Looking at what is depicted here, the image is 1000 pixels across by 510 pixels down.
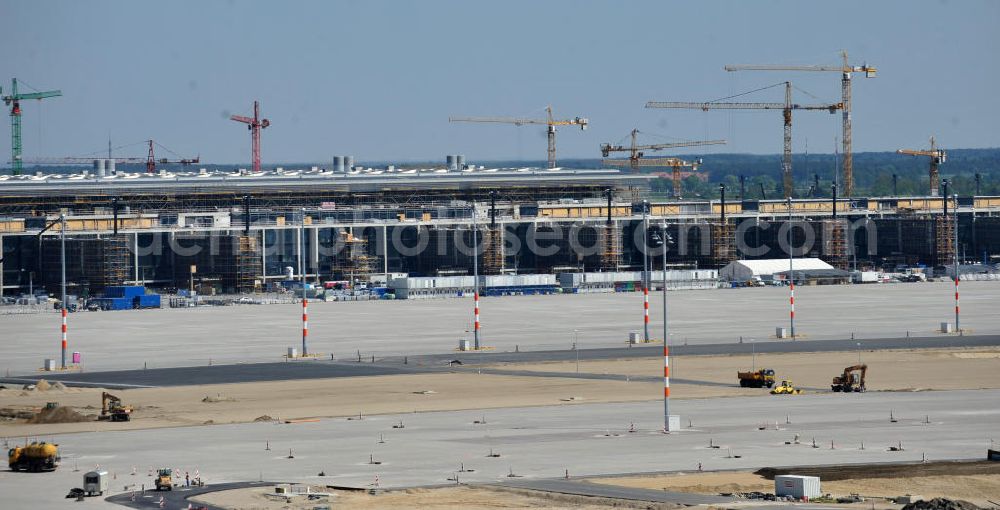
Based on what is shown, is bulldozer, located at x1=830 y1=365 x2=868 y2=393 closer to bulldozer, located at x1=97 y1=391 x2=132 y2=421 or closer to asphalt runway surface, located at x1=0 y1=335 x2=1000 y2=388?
asphalt runway surface, located at x1=0 y1=335 x2=1000 y2=388

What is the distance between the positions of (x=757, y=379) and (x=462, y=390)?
1633cm

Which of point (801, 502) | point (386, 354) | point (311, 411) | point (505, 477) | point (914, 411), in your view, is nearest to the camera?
point (801, 502)

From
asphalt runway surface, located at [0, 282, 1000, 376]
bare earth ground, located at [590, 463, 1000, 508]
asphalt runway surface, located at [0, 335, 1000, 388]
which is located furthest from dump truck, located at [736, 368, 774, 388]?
bare earth ground, located at [590, 463, 1000, 508]

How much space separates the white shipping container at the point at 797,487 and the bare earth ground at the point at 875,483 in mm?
1017

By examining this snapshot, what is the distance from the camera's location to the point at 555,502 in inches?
1892

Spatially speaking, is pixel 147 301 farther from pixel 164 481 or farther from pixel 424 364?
pixel 164 481

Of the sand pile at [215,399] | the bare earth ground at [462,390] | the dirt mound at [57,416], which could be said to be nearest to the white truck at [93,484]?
the bare earth ground at [462,390]

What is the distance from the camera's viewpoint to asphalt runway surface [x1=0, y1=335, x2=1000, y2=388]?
91688 mm

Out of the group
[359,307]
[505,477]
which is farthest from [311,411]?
[359,307]

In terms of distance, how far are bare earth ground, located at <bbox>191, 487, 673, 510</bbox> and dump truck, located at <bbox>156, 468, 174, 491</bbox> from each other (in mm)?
1964

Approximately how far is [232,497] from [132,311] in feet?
389

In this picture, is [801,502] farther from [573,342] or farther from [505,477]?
[573,342]

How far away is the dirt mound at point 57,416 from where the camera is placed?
71.9 meters

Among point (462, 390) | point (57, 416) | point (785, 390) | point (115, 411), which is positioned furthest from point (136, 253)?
point (785, 390)
